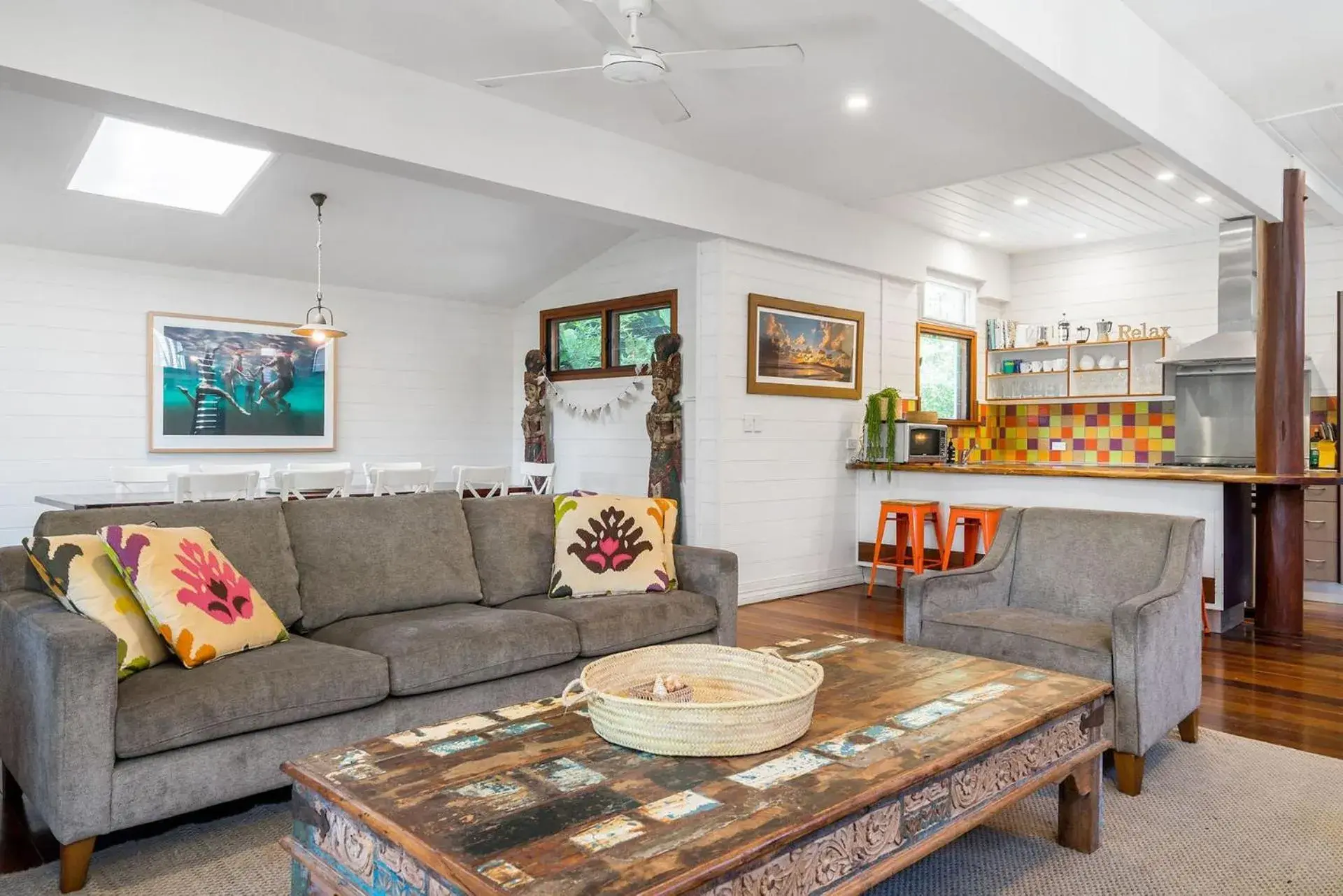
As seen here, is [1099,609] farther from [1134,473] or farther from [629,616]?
[1134,473]

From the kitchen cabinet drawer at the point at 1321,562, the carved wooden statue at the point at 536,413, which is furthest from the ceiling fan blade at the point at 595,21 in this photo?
the kitchen cabinet drawer at the point at 1321,562

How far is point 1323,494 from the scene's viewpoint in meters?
6.20

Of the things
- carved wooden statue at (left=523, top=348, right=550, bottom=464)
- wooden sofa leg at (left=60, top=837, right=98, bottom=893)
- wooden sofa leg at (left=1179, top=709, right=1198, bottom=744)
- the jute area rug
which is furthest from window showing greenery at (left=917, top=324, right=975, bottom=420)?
wooden sofa leg at (left=60, top=837, right=98, bottom=893)

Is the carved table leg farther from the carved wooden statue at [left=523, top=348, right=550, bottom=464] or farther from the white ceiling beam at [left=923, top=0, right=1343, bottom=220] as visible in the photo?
the carved wooden statue at [left=523, top=348, right=550, bottom=464]

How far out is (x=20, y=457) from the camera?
5738 mm

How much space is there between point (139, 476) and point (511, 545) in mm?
3447

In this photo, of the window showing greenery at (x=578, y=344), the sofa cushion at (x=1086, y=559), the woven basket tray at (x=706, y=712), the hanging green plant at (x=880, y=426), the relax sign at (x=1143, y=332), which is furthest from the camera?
the relax sign at (x=1143, y=332)

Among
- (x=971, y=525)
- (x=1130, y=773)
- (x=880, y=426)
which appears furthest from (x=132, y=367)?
(x=1130, y=773)

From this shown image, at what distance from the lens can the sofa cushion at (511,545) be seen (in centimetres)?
355

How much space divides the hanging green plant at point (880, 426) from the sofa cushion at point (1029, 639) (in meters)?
3.13

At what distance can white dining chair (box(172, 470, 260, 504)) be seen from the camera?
15.9 feet

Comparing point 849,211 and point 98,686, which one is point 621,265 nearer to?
point 849,211

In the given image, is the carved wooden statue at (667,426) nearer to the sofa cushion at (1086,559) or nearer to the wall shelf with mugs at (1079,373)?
the sofa cushion at (1086,559)

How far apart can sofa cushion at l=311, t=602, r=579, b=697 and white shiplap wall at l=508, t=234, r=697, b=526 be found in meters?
2.84
